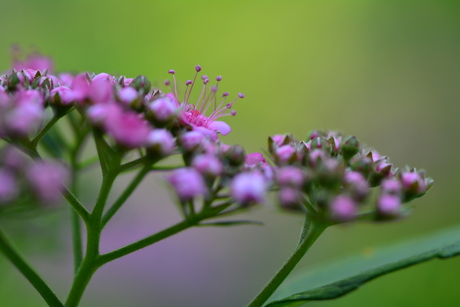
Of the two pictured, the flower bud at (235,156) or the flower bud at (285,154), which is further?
the flower bud at (285,154)

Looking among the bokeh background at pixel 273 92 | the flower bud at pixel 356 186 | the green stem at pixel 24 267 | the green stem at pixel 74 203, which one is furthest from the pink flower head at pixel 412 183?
the bokeh background at pixel 273 92

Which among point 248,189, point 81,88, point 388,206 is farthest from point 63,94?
point 388,206

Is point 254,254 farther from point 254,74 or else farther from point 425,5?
point 425,5

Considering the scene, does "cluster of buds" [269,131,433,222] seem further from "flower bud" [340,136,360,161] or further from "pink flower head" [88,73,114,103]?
"pink flower head" [88,73,114,103]

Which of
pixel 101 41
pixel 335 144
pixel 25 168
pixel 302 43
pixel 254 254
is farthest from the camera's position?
pixel 302 43

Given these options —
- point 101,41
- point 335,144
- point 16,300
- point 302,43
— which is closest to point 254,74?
point 302,43

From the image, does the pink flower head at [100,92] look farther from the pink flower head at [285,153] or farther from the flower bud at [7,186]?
the pink flower head at [285,153]

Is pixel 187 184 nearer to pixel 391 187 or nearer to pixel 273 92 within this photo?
pixel 391 187
